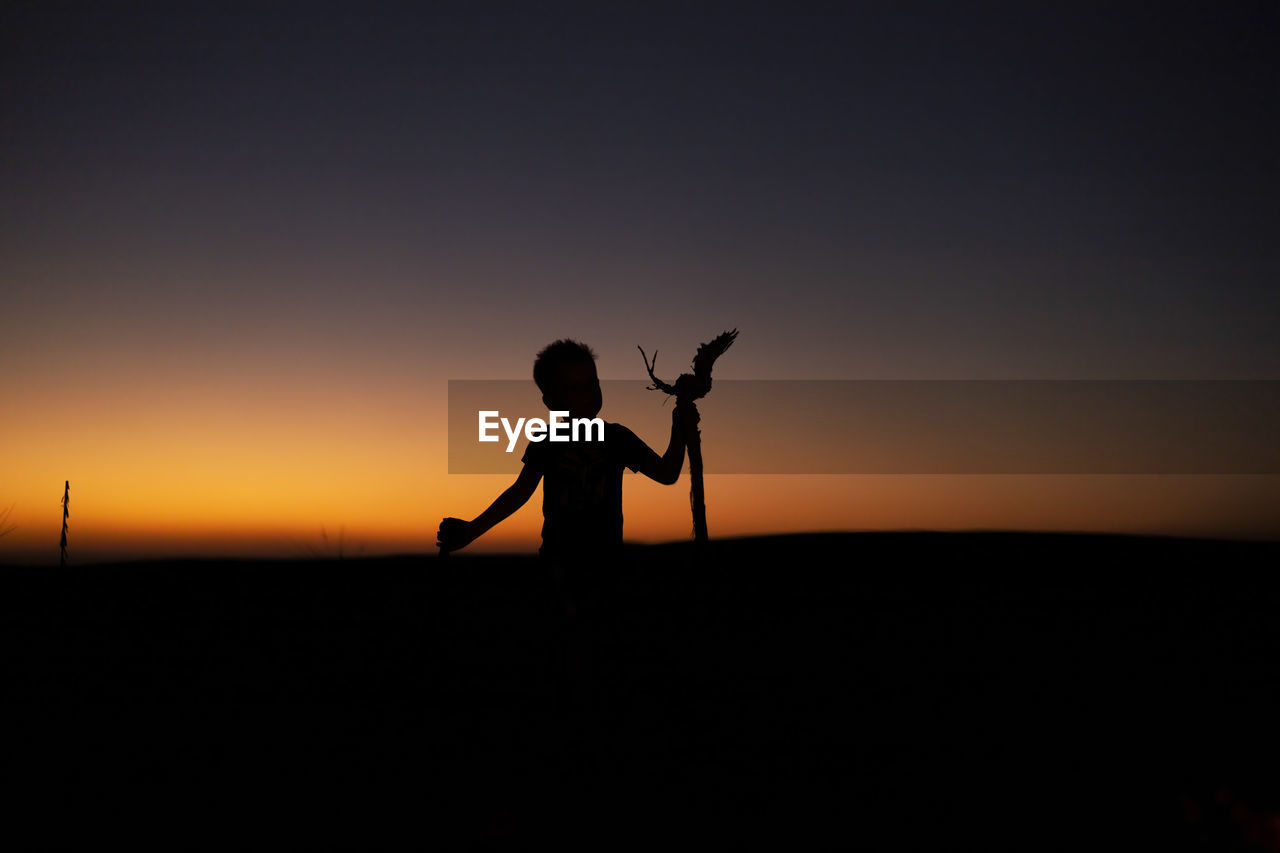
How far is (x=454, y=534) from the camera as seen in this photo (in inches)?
172

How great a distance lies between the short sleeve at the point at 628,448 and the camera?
434 cm

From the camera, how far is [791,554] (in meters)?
20.4

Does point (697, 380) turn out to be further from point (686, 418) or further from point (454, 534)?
point (454, 534)

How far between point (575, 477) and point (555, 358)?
0.62 meters

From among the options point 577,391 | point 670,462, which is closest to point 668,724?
point 670,462

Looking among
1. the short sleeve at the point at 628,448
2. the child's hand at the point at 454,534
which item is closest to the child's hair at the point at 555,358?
the short sleeve at the point at 628,448

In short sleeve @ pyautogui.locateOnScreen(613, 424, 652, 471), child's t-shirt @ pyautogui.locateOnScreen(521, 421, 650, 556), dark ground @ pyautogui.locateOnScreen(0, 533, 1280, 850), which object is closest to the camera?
dark ground @ pyautogui.locateOnScreen(0, 533, 1280, 850)

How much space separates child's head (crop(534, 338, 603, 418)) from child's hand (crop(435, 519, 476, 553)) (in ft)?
2.56

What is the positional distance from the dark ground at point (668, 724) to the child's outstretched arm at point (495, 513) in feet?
1.26

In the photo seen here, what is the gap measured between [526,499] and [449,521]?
1.38 feet

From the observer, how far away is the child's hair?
4305mm

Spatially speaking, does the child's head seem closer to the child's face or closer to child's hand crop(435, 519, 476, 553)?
the child's face

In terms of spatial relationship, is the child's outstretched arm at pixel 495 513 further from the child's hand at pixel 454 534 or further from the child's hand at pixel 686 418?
the child's hand at pixel 686 418

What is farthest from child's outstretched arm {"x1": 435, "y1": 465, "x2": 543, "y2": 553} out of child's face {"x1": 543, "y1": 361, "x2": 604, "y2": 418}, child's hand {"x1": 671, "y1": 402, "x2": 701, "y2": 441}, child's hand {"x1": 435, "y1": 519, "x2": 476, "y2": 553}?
child's hand {"x1": 671, "y1": 402, "x2": 701, "y2": 441}
